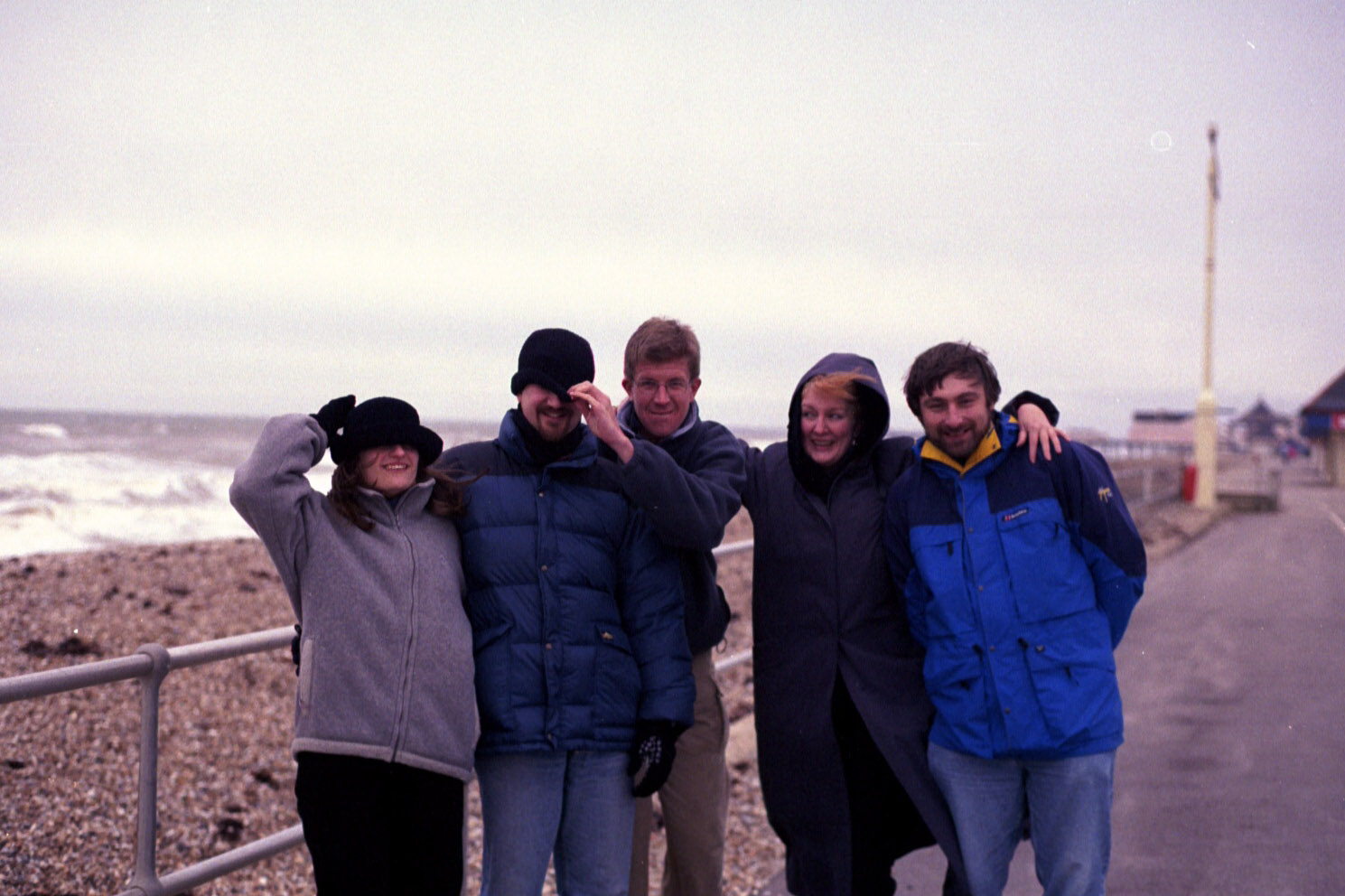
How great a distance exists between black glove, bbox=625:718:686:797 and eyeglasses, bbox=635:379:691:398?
853 mm

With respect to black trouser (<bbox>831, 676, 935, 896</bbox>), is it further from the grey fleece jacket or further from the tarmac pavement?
the grey fleece jacket

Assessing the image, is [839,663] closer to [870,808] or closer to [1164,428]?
[870,808]

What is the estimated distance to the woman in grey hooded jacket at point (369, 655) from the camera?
244 centimetres

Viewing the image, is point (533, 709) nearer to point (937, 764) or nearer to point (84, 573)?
point (937, 764)

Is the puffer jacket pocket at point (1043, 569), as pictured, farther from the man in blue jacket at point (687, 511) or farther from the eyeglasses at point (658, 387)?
the eyeglasses at point (658, 387)

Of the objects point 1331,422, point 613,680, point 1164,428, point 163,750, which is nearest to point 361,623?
point 613,680

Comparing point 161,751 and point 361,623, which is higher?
point 361,623

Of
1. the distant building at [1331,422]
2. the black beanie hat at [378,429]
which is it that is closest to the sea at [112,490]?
the black beanie hat at [378,429]

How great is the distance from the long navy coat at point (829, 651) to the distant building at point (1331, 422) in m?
53.7

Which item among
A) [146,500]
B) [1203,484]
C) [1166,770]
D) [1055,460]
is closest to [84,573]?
[1166,770]

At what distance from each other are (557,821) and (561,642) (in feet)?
1.45

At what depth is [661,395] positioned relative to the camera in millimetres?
3021

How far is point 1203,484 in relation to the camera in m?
25.1

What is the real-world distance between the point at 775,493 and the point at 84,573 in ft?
33.1
